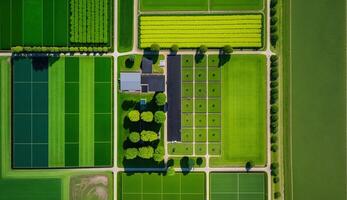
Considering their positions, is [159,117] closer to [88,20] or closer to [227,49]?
[227,49]

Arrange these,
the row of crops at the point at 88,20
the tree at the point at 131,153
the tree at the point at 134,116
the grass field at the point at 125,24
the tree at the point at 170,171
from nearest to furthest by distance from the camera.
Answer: the tree at the point at 134,116
the tree at the point at 131,153
the tree at the point at 170,171
the row of crops at the point at 88,20
the grass field at the point at 125,24

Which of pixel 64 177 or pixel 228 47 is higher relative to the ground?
pixel 228 47

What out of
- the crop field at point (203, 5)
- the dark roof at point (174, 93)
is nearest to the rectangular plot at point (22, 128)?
the dark roof at point (174, 93)

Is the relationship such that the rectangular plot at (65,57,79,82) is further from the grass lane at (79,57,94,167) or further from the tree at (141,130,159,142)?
the tree at (141,130,159,142)

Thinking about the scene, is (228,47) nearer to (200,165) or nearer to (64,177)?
(200,165)

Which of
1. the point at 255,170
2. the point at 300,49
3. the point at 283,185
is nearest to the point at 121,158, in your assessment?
the point at 255,170

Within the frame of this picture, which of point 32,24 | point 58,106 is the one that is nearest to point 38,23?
point 32,24

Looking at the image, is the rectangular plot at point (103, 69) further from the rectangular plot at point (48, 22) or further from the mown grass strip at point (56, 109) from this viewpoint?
the rectangular plot at point (48, 22)
